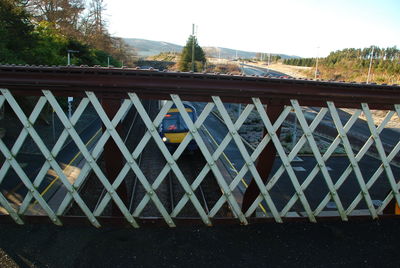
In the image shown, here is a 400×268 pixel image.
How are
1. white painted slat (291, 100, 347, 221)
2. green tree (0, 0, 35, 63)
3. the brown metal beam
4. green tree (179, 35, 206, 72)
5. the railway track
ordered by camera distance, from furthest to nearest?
green tree (179, 35, 206, 72) → green tree (0, 0, 35, 63) → the railway track → white painted slat (291, 100, 347, 221) → the brown metal beam

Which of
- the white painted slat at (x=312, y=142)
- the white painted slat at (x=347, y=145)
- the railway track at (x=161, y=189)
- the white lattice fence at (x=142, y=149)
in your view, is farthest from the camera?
the railway track at (x=161, y=189)

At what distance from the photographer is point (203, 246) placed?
5.84 metres

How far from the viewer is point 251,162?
591 cm

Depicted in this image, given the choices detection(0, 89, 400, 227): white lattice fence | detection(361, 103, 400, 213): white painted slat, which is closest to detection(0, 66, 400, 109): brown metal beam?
detection(0, 89, 400, 227): white lattice fence

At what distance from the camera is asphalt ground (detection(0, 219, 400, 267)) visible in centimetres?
539

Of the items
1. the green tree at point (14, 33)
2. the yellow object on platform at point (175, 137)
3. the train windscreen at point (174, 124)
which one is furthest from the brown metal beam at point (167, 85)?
the green tree at point (14, 33)

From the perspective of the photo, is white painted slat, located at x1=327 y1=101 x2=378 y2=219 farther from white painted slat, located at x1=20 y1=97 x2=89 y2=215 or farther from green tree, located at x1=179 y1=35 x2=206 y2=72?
green tree, located at x1=179 y1=35 x2=206 y2=72

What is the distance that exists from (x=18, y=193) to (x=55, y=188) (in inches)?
39.7

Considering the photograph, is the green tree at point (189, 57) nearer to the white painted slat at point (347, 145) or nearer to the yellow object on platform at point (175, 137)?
the yellow object on platform at point (175, 137)

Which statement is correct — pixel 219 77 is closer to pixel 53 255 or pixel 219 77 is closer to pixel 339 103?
pixel 339 103

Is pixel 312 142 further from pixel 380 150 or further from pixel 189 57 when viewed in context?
pixel 189 57

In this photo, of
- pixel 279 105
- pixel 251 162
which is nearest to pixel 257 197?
pixel 251 162

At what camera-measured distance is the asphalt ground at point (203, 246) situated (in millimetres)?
5387

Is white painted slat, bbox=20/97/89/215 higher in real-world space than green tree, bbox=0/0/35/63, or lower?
lower
